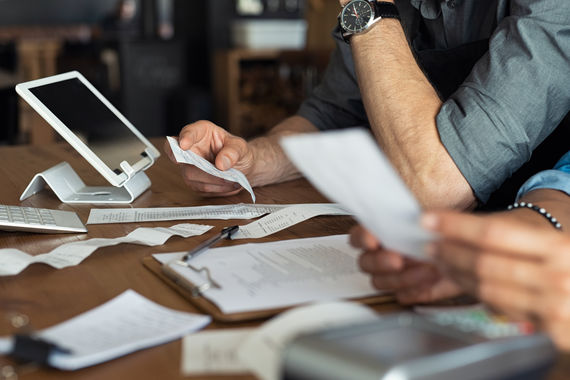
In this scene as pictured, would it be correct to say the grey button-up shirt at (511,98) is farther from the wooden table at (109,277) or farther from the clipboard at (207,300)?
the clipboard at (207,300)

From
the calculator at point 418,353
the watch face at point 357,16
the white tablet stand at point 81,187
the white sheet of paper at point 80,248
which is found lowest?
the white tablet stand at point 81,187

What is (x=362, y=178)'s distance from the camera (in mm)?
522

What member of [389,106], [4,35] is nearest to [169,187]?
[389,106]

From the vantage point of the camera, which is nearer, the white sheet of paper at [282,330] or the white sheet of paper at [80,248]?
the white sheet of paper at [282,330]

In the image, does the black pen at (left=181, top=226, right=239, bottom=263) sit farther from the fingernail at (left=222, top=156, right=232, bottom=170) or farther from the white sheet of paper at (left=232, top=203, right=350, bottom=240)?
the fingernail at (left=222, top=156, right=232, bottom=170)

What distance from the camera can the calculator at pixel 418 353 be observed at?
1.43 ft

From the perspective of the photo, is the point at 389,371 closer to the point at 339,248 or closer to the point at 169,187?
the point at 339,248

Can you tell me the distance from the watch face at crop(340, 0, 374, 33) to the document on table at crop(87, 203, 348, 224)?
316mm

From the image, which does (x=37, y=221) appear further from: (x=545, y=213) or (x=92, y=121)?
(x=545, y=213)

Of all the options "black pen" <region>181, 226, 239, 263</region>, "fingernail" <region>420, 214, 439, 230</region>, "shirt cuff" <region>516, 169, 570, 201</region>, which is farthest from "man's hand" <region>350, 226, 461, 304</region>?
"shirt cuff" <region>516, 169, 570, 201</region>

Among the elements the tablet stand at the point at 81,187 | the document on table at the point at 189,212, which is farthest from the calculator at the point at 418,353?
the tablet stand at the point at 81,187

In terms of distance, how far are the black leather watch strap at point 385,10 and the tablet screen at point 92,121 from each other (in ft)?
1.75

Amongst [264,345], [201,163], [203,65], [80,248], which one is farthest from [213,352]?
[203,65]

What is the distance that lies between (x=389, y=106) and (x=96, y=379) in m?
0.68
